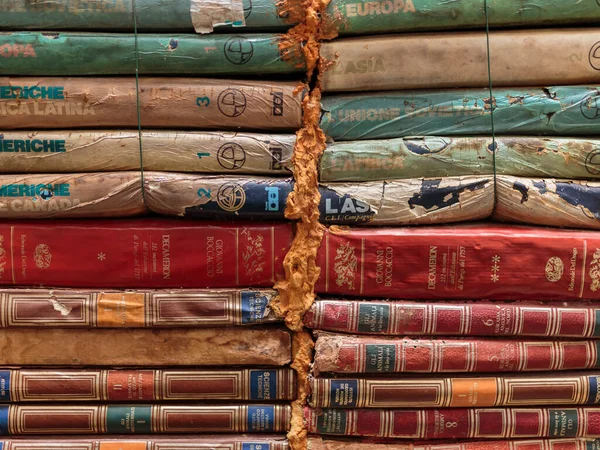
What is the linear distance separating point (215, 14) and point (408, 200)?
0.81m

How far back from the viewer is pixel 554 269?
1634 millimetres

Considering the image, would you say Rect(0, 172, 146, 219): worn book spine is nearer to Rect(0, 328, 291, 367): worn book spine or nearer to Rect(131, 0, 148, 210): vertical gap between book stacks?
Rect(131, 0, 148, 210): vertical gap between book stacks

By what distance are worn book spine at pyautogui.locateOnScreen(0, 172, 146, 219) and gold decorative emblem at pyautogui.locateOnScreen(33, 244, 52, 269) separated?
11cm

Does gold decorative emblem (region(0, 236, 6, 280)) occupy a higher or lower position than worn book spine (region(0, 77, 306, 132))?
lower

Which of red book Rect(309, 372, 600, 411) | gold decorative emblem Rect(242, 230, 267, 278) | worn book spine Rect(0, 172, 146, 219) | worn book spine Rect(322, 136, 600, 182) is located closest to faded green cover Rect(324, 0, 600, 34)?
worn book spine Rect(322, 136, 600, 182)

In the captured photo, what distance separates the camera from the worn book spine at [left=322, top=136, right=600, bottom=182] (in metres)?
1.65

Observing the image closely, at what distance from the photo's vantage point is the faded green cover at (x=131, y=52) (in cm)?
163

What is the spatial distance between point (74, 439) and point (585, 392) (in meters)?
1.59

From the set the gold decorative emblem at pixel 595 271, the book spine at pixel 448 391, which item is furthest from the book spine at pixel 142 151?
the gold decorative emblem at pixel 595 271

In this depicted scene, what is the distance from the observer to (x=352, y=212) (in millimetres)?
1651

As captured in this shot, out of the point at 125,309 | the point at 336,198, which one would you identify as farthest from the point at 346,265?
the point at 125,309

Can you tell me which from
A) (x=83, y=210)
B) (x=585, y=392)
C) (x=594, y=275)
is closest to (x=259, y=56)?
(x=83, y=210)

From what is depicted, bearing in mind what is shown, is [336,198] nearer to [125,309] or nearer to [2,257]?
[125,309]

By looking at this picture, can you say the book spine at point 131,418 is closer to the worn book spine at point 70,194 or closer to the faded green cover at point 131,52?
the worn book spine at point 70,194
